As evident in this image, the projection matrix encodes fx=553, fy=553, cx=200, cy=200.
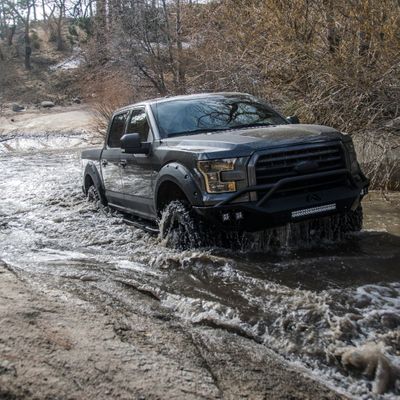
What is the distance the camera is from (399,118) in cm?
905

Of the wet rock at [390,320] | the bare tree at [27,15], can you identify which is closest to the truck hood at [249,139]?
the wet rock at [390,320]

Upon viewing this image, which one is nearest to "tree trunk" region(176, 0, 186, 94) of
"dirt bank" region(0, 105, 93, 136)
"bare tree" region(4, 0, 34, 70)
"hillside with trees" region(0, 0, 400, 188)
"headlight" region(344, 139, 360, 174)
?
"hillside with trees" region(0, 0, 400, 188)

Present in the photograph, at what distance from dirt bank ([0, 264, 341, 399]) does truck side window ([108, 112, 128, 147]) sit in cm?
379

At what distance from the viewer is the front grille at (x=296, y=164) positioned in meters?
5.20

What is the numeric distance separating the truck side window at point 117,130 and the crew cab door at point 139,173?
0.29 meters

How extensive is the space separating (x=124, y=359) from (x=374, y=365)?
1.47 m

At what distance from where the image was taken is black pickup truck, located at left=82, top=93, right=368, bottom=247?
516cm

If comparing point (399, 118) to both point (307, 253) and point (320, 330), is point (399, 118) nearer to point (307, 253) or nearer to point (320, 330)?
point (307, 253)

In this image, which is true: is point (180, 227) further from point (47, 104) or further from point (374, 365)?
point (47, 104)

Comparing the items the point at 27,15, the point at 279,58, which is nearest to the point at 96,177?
the point at 279,58

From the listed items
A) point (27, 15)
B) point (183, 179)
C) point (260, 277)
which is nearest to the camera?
A: point (260, 277)

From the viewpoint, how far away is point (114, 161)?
24.8ft

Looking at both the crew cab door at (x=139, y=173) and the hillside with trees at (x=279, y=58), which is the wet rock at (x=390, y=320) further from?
the hillside with trees at (x=279, y=58)

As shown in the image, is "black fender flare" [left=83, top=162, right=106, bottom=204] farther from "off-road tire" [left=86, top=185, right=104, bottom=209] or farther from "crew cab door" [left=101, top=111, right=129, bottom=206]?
"crew cab door" [left=101, top=111, right=129, bottom=206]
